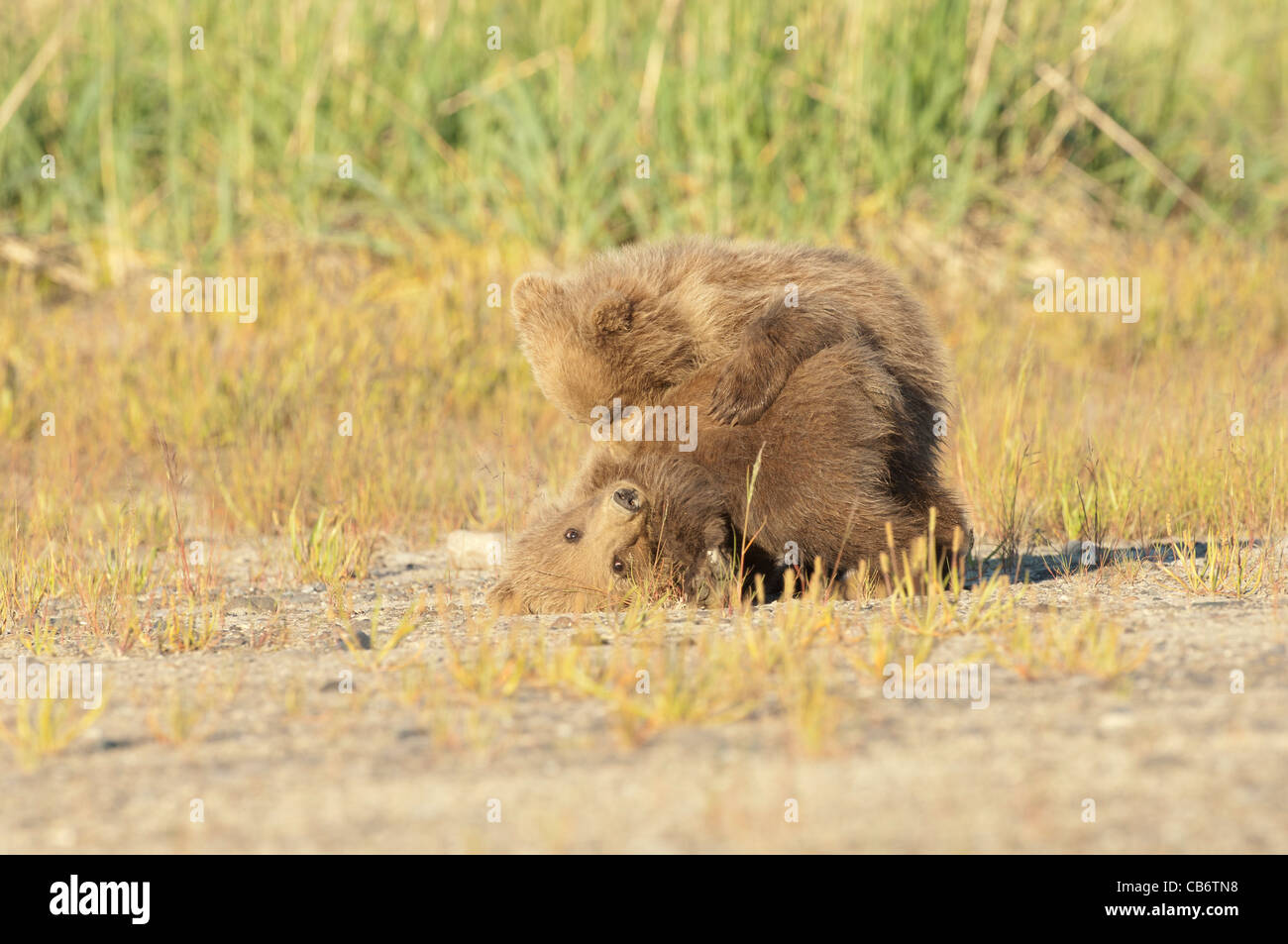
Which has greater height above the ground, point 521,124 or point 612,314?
point 521,124

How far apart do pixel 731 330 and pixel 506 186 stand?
6.28 metres

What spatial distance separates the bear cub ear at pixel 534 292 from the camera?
548 centimetres

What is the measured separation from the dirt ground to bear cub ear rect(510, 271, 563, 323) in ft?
5.72

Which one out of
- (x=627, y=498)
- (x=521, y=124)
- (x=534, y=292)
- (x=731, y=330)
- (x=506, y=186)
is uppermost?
(x=521, y=124)

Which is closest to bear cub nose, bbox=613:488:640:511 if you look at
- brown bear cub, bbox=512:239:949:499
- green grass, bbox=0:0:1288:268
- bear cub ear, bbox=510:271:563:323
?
brown bear cub, bbox=512:239:949:499

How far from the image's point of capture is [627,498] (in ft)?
16.3

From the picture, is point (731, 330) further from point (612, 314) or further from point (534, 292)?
point (534, 292)

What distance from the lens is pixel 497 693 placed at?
4008mm

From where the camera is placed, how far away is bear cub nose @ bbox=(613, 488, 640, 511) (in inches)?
195

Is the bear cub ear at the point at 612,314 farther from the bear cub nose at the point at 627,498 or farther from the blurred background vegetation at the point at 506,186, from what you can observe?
the blurred background vegetation at the point at 506,186

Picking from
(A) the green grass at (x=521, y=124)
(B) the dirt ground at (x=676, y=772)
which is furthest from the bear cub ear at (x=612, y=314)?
(A) the green grass at (x=521, y=124)

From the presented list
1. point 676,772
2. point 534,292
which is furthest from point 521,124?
point 676,772

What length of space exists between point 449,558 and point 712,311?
7.53ft
